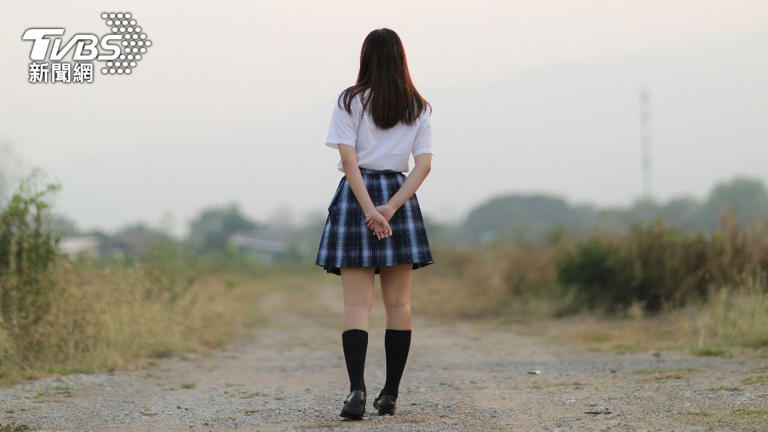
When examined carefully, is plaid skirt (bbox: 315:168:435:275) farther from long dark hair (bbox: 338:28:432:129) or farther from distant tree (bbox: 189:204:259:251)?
distant tree (bbox: 189:204:259:251)

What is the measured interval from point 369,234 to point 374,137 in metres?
0.50

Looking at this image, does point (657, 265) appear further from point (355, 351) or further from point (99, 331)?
point (355, 351)

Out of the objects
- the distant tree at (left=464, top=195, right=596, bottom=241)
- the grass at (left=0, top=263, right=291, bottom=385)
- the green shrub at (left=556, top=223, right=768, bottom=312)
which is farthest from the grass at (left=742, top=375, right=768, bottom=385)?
the distant tree at (left=464, top=195, right=596, bottom=241)

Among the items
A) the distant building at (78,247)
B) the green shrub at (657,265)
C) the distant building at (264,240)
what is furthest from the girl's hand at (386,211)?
the distant building at (264,240)

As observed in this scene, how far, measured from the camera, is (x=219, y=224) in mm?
68125

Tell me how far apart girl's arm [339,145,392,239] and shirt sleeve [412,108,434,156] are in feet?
1.18

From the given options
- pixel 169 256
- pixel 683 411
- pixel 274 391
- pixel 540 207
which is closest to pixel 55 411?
pixel 274 391

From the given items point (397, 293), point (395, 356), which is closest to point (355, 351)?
point (395, 356)

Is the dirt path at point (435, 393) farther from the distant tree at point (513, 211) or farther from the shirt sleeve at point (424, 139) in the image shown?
the distant tree at point (513, 211)

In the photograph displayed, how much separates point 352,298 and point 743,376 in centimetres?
313

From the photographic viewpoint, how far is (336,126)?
5.07 m

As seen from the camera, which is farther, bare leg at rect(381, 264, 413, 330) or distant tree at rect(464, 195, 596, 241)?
distant tree at rect(464, 195, 596, 241)

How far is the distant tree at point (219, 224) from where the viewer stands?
6444cm

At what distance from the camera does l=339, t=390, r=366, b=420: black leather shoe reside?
16.5 feet
